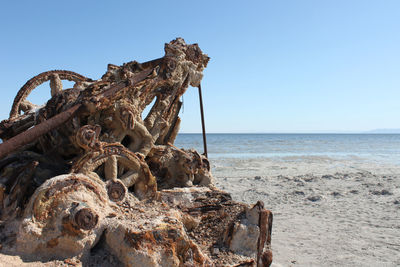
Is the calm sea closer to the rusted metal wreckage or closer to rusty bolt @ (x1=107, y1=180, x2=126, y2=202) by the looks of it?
the rusted metal wreckage

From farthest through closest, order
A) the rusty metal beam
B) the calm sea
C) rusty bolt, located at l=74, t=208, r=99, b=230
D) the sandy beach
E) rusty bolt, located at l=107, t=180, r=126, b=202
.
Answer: the calm sea < the sandy beach < rusty bolt, located at l=107, t=180, r=126, b=202 < the rusty metal beam < rusty bolt, located at l=74, t=208, r=99, b=230

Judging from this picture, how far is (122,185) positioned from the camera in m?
3.33

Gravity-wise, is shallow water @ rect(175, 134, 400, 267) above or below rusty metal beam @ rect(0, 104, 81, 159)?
below

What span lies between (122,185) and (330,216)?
201 inches

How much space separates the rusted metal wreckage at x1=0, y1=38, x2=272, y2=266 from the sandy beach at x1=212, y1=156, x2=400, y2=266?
151cm

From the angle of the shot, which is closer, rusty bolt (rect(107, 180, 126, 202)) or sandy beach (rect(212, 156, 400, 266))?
rusty bolt (rect(107, 180, 126, 202))

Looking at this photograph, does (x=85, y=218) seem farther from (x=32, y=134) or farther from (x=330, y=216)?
(x=330, y=216)

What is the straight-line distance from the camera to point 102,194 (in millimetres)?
3076

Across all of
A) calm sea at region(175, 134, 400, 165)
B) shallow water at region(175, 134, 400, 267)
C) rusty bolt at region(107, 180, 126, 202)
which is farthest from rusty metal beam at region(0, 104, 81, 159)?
calm sea at region(175, 134, 400, 165)

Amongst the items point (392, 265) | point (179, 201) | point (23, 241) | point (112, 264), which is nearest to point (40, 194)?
point (23, 241)

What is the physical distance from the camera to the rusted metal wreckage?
107 inches

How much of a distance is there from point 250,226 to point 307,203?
5.07 m

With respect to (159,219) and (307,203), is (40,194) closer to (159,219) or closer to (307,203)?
(159,219)

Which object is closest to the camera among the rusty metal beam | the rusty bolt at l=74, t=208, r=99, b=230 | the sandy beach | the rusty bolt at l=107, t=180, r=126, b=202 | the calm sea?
the rusty bolt at l=74, t=208, r=99, b=230
